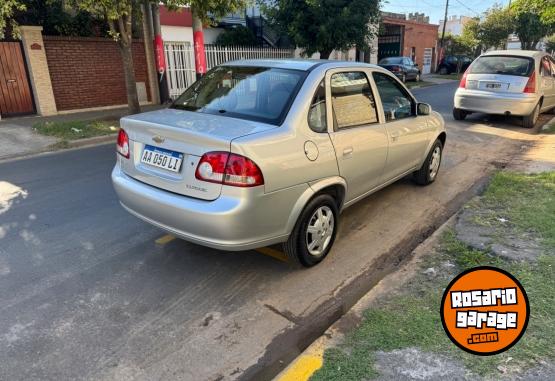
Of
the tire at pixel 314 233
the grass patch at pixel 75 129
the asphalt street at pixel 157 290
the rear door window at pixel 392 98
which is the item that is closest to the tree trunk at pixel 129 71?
the grass patch at pixel 75 129

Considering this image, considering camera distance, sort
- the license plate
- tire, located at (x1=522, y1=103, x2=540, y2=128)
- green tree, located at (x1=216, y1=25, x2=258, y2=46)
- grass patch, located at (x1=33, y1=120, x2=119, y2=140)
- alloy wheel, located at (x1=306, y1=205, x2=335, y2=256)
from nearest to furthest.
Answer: the license plate, alloy wheel, located at (x1=306, y1=205, x2=335, y2=256), grass patch, located at (x1=33, y1=120, x2=119, y2=140), tire, located at (x1=522, y1=103, x2=540, y2=128), green tree, located at (x1=216, y1=25, x2=258, y2=46)

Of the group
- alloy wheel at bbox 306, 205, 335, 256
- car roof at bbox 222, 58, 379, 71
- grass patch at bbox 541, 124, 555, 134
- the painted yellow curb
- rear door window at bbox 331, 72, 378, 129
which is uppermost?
car roof at bbox 222, 58, 379, 71

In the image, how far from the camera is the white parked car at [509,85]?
31.3ft

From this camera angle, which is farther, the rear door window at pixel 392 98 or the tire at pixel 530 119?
the tire at pixel 530 119

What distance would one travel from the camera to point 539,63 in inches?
388

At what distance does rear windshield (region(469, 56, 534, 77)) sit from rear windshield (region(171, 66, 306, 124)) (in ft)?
26.4

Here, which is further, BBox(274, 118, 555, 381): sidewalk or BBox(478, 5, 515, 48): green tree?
BBox(478, 5, 515, 48): green tree

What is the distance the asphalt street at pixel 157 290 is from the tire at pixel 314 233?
139mm

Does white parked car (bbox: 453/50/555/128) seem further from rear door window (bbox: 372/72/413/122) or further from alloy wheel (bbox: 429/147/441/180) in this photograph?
rear door window (bbox: 372/72/413/122)

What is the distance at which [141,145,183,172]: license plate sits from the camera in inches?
125

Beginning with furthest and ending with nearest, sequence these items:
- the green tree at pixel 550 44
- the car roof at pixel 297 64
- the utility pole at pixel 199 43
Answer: the green tree at pixel 550 44
the utility pole at pixel 199 43
the car roof at pixel 297 64

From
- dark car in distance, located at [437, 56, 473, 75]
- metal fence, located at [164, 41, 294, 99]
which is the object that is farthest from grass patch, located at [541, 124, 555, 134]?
dark car in distance, located at [437, 56, 473, 75]

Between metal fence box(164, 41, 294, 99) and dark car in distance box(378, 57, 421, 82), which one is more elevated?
metal fence box(164, 41, 294, 99)

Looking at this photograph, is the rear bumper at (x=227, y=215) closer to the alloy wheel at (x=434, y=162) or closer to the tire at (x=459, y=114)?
the alloy wheel at (x=434, y=162)
